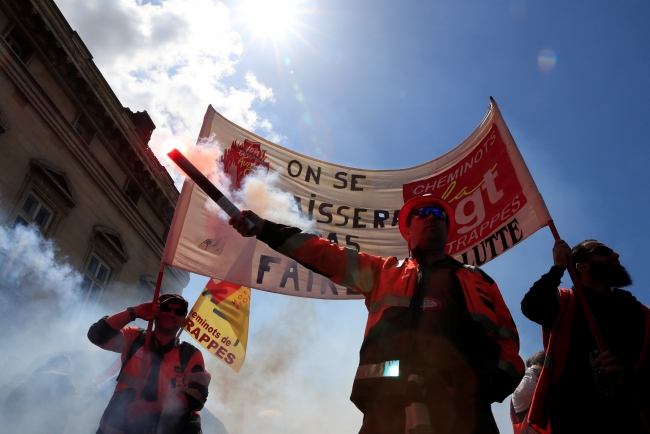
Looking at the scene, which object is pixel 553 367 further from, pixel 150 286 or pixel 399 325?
pixel 150 286

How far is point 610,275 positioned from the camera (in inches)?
117

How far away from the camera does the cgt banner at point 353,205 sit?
476cm

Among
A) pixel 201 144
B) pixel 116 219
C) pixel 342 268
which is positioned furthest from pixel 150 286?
pixel 342 268

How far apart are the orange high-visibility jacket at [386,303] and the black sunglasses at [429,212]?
12.5 inches

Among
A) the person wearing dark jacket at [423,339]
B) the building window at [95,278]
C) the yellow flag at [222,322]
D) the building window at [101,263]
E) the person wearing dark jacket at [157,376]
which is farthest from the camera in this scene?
the building window at [101,263]

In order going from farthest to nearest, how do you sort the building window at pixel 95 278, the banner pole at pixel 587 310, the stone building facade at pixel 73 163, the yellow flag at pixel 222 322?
the building window at pixel 95 278, the stone building facade at pixel 73 163, the yellow flag at pixel 222 322, the banner pole at pixel 587 310

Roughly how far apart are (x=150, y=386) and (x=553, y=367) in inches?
117

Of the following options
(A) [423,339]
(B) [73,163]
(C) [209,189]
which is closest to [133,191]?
(B) [73,163]

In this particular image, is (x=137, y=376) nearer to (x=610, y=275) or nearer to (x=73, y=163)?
(x=610, y=275)

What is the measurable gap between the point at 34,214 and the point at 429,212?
1233 cm

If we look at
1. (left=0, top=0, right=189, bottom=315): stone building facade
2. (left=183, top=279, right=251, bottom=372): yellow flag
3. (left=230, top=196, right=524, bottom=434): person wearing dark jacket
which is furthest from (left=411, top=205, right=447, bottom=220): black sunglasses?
(left=0, top=0, right=189, bottom=315): stone building facade

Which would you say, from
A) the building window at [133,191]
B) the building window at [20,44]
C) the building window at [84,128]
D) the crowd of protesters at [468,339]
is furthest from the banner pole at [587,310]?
the building window at [133,191]

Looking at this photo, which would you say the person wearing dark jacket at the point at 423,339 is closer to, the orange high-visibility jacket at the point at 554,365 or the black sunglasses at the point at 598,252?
the orange high-visibility jacket at the point at 554,365

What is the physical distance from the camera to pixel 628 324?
2.72 meters
